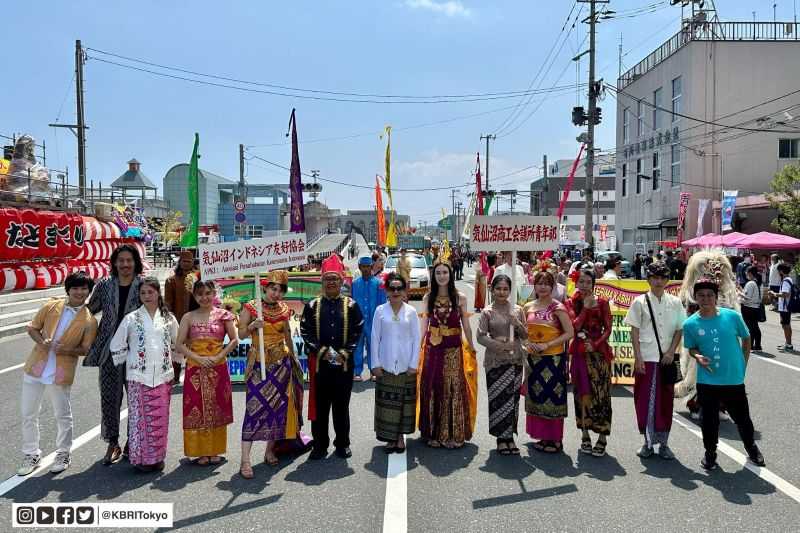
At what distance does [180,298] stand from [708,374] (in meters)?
6.11

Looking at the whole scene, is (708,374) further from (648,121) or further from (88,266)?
(648,121)

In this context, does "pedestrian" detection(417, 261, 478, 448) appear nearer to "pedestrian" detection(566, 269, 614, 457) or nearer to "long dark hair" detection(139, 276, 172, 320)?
"pedestrian" detection(566, 269, 614, 457)

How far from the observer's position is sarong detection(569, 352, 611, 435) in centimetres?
552

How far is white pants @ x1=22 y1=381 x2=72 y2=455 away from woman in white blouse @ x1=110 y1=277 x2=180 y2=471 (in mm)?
561

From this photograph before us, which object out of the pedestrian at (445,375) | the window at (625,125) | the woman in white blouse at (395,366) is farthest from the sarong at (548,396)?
the window at (625,125)

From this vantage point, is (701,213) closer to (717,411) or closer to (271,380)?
(717,411)

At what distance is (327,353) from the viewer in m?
5.37

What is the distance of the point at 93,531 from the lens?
13.3 ft

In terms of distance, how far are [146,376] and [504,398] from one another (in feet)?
9.93

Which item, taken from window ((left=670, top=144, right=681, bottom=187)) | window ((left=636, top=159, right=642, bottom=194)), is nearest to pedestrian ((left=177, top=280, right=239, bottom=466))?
window ((left=670, top=144, right=681, bottom=187))

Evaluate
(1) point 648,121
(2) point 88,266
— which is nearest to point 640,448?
(2) point 88,266

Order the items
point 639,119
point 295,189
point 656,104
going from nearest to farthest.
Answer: point 295,189 → point 656,104 → point 639,119

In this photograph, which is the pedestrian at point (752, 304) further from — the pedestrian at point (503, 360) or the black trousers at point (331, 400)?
the black trousers at point (331, 400)

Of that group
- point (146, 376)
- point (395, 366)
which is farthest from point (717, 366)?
point (146, 376)
